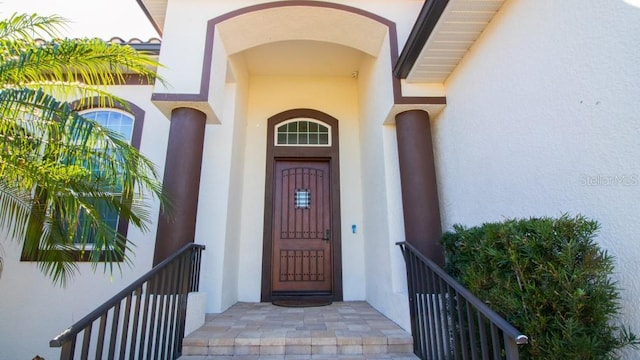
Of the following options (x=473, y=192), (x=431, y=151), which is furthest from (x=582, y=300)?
(x=431, y=151)

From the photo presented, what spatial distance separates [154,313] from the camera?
2344mm

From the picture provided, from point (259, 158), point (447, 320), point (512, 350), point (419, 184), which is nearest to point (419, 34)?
point (419, 184)

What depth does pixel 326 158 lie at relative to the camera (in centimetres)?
536

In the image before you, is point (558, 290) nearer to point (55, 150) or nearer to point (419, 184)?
point (419, 184)

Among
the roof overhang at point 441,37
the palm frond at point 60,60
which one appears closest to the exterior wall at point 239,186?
the roof overhang at point 441,37

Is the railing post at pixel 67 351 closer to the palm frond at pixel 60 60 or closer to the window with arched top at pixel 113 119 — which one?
the palm frond at pixel 60 60

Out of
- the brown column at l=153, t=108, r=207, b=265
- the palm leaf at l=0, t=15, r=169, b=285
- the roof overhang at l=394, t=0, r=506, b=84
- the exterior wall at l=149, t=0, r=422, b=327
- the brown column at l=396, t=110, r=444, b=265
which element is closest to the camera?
the palm leaf at l=0, t=15, r=169, b=285

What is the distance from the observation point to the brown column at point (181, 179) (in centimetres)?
316

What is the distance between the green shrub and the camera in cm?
145

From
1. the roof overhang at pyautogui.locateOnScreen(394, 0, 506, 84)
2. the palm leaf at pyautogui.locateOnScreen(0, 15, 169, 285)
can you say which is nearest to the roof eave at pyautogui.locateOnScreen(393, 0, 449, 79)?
the roof overhang at pyautogui.locateOnScreen(394, 0, 506, 84)

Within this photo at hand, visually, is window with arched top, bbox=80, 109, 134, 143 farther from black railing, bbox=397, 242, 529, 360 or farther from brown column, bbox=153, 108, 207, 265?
black railing, bbox=397, 242, 529, 360

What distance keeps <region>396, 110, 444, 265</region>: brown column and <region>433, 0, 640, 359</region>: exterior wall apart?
34 centimetres

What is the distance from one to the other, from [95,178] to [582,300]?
3510 millimetres

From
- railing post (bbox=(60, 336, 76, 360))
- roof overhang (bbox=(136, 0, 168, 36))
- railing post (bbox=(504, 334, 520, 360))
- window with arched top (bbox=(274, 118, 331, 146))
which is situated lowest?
railing post (bbox=(60, 336, 76, 360))
